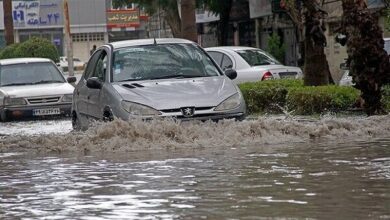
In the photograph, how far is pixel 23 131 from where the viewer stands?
54.7 feet

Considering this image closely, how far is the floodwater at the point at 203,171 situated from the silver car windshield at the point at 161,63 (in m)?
1.15

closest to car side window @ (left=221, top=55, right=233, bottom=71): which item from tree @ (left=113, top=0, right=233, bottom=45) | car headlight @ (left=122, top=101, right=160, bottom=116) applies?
car headlight @ (left=122, top=101, right=160, bottom=116)

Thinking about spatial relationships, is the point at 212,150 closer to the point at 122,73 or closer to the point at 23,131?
the point at 122,73

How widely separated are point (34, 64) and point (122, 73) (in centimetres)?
863

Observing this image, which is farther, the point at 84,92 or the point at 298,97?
the point at 298,97

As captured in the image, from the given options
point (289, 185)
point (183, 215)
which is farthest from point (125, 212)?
point (289, 185)

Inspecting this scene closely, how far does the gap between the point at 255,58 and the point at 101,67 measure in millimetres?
9193

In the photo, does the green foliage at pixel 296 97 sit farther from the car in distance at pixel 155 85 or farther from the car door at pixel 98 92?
the car door at pixel 98 92

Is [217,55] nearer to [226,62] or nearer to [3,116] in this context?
[226,62]

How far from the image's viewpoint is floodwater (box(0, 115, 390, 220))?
24.1 ft

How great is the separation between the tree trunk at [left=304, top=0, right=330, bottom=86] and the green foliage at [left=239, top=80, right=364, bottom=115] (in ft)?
1.06

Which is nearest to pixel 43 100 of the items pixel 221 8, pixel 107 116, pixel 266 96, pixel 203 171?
pixel 266 96

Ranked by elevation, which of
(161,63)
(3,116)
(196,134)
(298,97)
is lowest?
(3,116)

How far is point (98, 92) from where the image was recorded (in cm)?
1312
